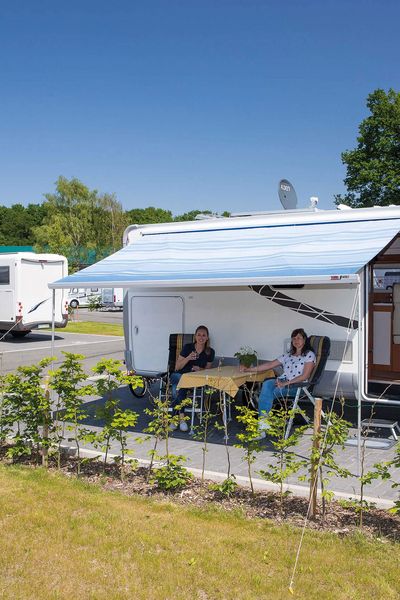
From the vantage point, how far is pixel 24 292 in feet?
51.2

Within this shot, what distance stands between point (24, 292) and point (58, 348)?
2.10 meters

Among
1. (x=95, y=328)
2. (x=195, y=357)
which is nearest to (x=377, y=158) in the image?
(x=95, y=328)

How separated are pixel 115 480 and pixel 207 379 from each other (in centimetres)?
160

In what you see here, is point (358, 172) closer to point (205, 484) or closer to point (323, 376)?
point (323, 376)

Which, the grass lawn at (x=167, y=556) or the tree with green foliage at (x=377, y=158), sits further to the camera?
the tree with green foliage at (x=377, y=158)

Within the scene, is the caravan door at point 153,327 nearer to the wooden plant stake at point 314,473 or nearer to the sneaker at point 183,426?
the sneaker at point 183,426

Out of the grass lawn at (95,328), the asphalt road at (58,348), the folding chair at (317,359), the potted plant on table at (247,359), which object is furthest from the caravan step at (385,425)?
the grass lawn at (95,328)

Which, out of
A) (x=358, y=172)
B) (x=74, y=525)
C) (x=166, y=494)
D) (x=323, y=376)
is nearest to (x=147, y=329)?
(x=323, y=376)

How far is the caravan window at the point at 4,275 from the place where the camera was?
15.8 metres

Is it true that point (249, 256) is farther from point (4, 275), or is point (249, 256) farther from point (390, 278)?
point (4, 275)

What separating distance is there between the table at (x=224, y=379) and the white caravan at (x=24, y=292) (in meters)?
9.87

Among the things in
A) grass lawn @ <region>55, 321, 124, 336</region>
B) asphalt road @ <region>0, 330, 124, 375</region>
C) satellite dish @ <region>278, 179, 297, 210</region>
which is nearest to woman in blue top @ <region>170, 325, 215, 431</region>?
satellite dish @ <region>278, 179, 297, 210</region>

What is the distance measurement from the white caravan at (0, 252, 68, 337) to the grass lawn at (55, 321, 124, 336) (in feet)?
8.19

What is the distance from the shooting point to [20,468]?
507cm
